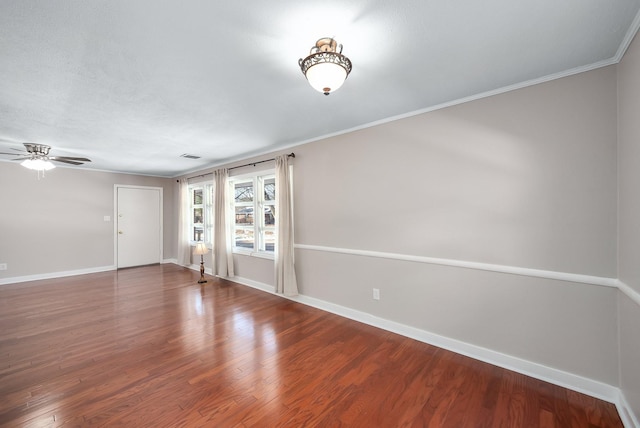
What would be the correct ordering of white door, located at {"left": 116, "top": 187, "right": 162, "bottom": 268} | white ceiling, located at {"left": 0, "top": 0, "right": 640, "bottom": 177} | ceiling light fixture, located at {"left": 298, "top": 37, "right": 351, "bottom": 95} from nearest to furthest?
white ceiling, located at {"left": 0, "top": 0, "right": 640, "bottom": 177} → ceiling light fixture, located at {"left": 298, "top": 37, "right": 351, "bottom": 95} → white door, located at {"left": 116, "top": 187, "right": 162, "bottom": 268}

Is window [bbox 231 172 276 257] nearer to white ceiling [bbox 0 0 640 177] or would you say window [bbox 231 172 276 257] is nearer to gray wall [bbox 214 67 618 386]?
gray wall [bbox 214 67 618 386]

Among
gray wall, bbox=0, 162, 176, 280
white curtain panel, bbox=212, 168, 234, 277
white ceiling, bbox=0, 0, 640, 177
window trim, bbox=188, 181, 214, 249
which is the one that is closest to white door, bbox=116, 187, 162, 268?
gray wall, bbox=0, 162, 176, 280

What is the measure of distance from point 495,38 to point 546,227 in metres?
1.51

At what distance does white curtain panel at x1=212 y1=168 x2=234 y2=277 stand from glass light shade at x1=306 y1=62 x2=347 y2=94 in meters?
4.00

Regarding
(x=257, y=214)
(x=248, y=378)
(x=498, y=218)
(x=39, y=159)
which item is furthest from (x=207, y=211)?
(x=498, y=218)

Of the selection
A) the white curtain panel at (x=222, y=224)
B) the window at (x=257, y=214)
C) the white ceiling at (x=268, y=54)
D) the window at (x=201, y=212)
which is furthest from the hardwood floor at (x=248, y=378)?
the window at (x=201, y=212)

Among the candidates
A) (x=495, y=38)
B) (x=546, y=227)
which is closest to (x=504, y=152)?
(x=546, y=227)

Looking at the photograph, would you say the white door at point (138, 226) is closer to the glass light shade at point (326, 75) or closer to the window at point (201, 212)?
the window at point (201, 212)

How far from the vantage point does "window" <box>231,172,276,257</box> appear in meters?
4.60

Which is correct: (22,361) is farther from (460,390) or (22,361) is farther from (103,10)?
(460,390)

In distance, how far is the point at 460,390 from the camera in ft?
6.44

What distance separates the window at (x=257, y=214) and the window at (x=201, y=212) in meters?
1.22

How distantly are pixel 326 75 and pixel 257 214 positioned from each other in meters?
3.52

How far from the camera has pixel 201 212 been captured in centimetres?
649
